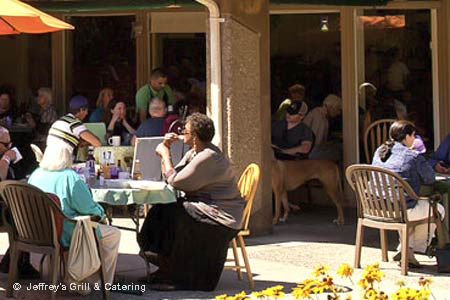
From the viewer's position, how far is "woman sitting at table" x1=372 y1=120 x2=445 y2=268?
7215 millimetres

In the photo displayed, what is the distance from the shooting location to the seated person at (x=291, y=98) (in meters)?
10.6

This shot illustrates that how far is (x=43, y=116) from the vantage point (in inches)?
435

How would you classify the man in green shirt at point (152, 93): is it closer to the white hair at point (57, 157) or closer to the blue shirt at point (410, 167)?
the blue shirt at point (410, 167)

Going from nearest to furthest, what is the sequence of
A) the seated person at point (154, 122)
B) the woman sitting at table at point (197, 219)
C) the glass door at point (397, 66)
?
the woman sitting at table at point (197, 219)
the seated person at point (154, 122)
the glass door at point (397, 66)

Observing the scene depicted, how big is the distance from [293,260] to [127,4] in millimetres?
4183

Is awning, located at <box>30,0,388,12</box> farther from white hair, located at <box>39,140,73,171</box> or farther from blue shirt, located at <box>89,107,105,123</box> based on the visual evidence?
white hair, located at <box>39,140,73,171</box>

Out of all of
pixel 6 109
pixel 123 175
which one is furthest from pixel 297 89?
pixel 123 175

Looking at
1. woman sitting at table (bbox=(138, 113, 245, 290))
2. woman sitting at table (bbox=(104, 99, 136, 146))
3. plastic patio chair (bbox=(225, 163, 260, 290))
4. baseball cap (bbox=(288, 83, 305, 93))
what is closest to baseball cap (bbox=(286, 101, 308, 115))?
baseball cap (bbox=(288, 83, 305, 93))

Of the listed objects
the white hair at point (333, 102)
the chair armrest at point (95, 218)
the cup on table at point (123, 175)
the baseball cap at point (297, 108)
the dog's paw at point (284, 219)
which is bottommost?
the dog's paw at point (284, 219)

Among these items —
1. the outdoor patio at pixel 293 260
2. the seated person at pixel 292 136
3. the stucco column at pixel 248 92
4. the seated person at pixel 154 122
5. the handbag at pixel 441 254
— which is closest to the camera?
the outdoor patio at pixel 293 260

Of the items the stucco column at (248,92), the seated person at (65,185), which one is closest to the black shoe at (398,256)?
the stucco column at (248,92)

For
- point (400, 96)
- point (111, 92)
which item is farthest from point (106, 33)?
point (400, 96)

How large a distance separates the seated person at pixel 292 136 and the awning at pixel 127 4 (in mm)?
1236

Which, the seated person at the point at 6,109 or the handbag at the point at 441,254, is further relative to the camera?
the seated person at the point at 6,109
